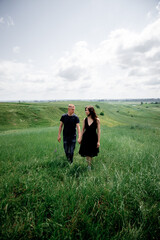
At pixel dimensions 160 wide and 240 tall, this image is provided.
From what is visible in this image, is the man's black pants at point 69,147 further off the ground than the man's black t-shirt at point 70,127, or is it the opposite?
the man's black t-shirt at point 70,127

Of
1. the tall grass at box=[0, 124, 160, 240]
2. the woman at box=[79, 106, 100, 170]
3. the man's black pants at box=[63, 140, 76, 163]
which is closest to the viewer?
the tall grass at box=[0, 124, 160, 240]

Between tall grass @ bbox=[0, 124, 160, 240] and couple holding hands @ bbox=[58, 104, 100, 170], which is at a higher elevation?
couple holding hands @ bbox=[58, 104, 100, 170]

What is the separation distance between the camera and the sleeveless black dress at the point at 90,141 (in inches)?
149

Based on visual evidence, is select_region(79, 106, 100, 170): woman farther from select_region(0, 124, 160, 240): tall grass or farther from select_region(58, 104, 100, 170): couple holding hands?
select_region(0, 124, 160, 240): tall grass

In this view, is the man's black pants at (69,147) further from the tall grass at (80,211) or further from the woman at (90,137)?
the tall grass at (80,211)

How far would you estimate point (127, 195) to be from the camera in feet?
6.88

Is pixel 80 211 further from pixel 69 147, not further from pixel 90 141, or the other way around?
pixel 69 147

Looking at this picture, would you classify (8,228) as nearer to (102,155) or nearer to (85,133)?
(85,133)

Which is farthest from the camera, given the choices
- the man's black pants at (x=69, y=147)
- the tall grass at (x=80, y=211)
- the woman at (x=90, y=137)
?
the man's black pants at (x=69, y=147)

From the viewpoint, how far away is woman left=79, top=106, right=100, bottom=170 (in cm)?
377

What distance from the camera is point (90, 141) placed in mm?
3840

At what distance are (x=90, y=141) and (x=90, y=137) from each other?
0.48ft

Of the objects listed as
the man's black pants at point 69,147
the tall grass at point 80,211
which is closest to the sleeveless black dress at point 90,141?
the man's black pants at point 69,147

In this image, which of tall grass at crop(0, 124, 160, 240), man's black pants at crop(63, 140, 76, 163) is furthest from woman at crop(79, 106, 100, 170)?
tall grass at crop(0, 124, 160, 240)
